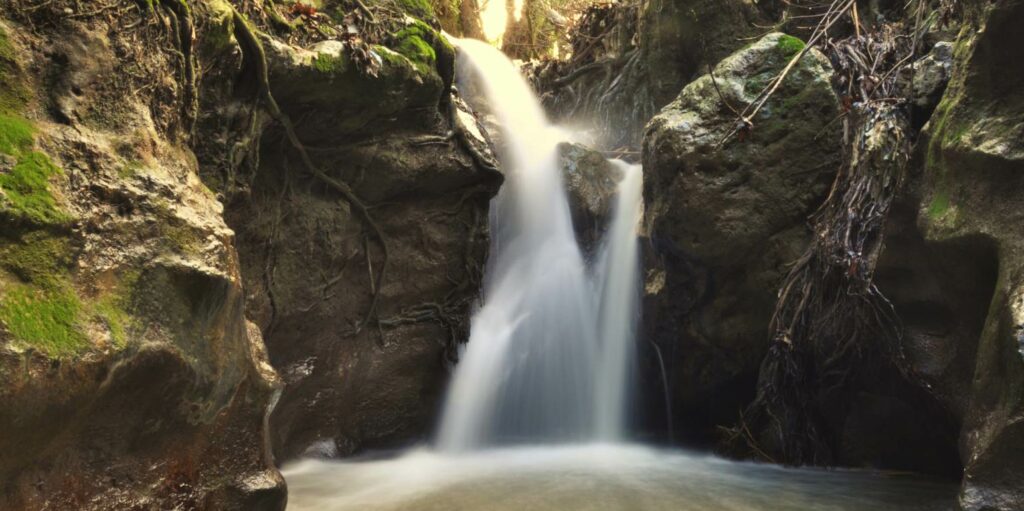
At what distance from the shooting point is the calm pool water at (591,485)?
4289 mm

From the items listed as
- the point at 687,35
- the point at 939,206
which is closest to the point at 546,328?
the point at 939,206

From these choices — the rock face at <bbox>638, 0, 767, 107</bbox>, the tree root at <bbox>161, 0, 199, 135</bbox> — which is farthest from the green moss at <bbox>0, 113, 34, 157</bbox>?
the rock face at <bbox>638, 0, 767, 107</bbox>

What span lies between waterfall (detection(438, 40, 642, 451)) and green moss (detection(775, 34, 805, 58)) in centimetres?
206

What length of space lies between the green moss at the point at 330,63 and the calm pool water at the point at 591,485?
3043mm

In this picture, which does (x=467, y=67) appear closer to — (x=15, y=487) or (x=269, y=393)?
(x=269, y=393)

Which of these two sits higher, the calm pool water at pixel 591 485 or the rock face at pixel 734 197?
the rock face at pixel 734 197

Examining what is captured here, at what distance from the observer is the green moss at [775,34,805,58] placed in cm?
576

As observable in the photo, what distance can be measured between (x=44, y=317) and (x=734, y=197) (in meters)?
4.81

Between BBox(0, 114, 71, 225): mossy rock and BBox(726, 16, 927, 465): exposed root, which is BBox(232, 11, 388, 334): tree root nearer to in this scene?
BBox(0, 114, 71, 225): mossy rock

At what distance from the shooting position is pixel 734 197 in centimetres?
556

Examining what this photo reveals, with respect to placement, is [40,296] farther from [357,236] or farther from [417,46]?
[417,46]

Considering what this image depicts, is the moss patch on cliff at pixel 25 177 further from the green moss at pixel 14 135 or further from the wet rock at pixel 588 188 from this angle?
the wet rock at pixel 588 188

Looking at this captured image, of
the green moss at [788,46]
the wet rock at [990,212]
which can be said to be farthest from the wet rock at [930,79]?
the green moss at [788,46]

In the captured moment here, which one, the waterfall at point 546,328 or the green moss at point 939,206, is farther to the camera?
the waterfall at point 546,328
